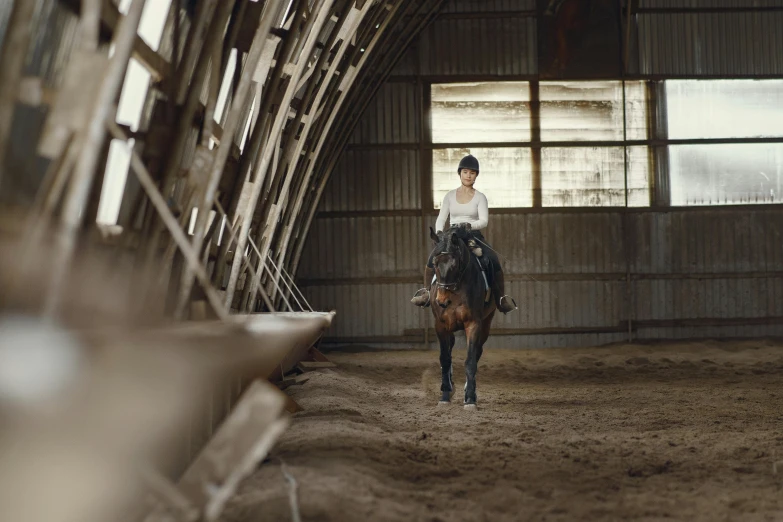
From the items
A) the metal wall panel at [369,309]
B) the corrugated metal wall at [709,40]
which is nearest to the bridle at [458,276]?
the metal wall panel at [369,309]

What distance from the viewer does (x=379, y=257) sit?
54.8 feet

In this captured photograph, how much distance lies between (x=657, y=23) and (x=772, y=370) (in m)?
7.46

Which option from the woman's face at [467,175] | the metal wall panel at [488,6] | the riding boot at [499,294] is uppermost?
the metal wall panel at [488,6]

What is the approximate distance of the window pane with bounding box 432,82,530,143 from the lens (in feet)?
54.5

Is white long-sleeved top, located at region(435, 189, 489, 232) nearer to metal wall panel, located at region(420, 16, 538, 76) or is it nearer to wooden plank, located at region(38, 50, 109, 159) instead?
wooden plank, located at region(38, 50, 109, 159)

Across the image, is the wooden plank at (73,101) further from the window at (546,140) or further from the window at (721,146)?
the window at (721,146)

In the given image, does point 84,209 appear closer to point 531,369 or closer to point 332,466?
point 332,466

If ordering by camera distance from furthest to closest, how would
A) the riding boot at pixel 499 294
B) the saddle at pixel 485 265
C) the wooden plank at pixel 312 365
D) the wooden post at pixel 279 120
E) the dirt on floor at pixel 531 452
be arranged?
the wooden plank at pixel 312 365, the riding boot at pixel 499 294, the saddle at pixel 485 265, the wooden post at pixel 279 120, the dirt on floor at pixel 531 452

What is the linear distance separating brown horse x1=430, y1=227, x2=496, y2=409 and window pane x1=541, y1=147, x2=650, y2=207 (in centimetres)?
787

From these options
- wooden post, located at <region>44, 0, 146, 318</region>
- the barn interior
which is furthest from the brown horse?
wooden post, located at <region>44, 0, 146, 318</region>

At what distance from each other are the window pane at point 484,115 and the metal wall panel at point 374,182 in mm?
795

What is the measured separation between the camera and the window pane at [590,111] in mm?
16656

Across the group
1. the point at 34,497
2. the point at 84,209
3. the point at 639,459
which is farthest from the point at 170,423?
the point at 639,459

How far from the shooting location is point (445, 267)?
8.51 metres
